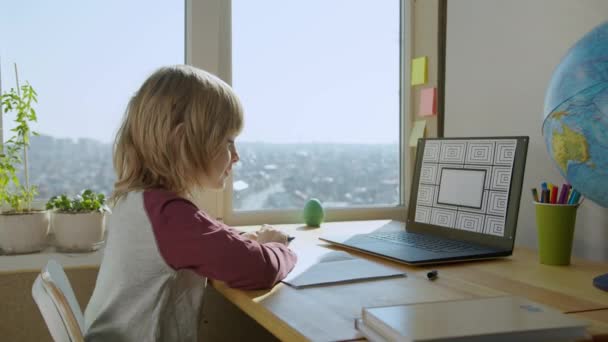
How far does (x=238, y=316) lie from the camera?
5.04ft

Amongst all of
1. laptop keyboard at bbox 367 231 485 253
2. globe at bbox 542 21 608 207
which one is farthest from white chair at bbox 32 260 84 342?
globe at bbox 542 21 608 207

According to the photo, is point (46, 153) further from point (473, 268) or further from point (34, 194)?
point (473, 268)

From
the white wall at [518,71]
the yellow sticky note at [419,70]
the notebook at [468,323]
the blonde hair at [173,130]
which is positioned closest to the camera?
the notebook at [468,323]

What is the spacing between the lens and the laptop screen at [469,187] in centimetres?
121

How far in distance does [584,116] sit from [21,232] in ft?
4.22

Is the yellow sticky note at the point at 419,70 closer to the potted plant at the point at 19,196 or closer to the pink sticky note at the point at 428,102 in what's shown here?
the pink sticky note at the point at 428,102

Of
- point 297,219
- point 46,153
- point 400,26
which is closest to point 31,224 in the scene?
point 46,153

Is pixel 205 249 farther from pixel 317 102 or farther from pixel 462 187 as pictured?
pixel 317 102

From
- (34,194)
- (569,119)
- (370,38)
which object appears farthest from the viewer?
(370,38)

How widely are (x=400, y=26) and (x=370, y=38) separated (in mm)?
139

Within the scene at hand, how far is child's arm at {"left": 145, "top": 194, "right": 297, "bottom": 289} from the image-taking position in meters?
0.91

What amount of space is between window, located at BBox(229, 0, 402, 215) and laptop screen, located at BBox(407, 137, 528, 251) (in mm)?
501

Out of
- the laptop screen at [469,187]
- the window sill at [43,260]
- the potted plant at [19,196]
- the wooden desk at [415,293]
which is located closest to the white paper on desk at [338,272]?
the wooden desk at [415,293]

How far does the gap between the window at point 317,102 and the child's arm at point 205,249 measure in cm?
86
